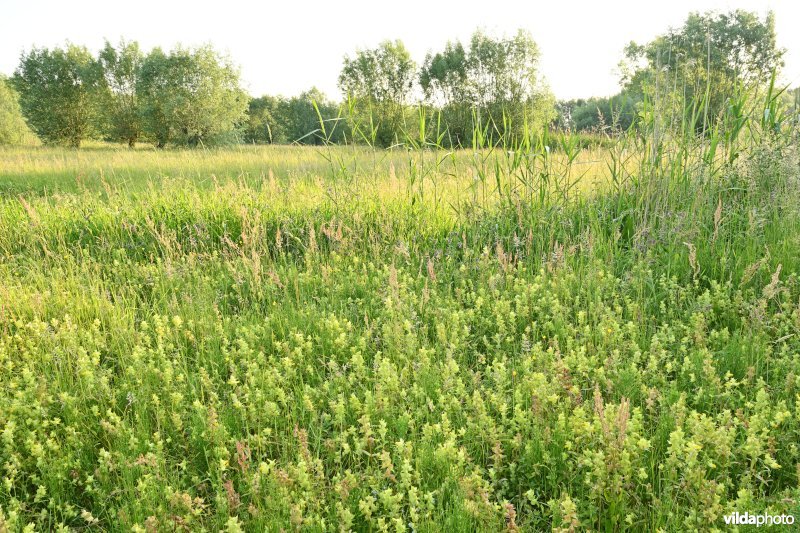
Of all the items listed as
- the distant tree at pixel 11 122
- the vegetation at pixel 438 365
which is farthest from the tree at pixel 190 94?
the vegetation at pixel 438 365

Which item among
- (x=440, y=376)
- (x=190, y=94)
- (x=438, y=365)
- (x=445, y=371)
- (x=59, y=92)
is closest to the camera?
(x=445, y=371)

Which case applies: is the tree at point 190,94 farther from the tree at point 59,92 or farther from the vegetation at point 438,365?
the vegetation at point 438,365

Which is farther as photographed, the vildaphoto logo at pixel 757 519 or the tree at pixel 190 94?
the tree at pixel 190 94

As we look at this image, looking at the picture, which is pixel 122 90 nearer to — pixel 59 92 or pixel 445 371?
pixel 59 92

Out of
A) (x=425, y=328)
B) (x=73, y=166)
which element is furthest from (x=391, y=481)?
(x=73, y=166)

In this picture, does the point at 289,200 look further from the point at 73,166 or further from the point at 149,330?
the point at 73,166

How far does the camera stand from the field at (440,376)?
1.86 m

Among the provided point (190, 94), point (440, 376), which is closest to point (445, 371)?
point (440, 376)

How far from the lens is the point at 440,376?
2607 millimetres

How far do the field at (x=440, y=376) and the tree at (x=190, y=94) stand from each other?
3139 centimetres

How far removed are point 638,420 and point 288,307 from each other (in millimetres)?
2313

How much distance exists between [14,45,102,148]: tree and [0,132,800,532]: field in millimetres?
42084

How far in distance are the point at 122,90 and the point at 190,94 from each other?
10783 mm

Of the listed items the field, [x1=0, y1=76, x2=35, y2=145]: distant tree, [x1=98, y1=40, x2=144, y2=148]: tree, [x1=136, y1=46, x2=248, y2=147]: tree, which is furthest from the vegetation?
[x1=0, y1=76, x2=35, y2=145]: distant tree
